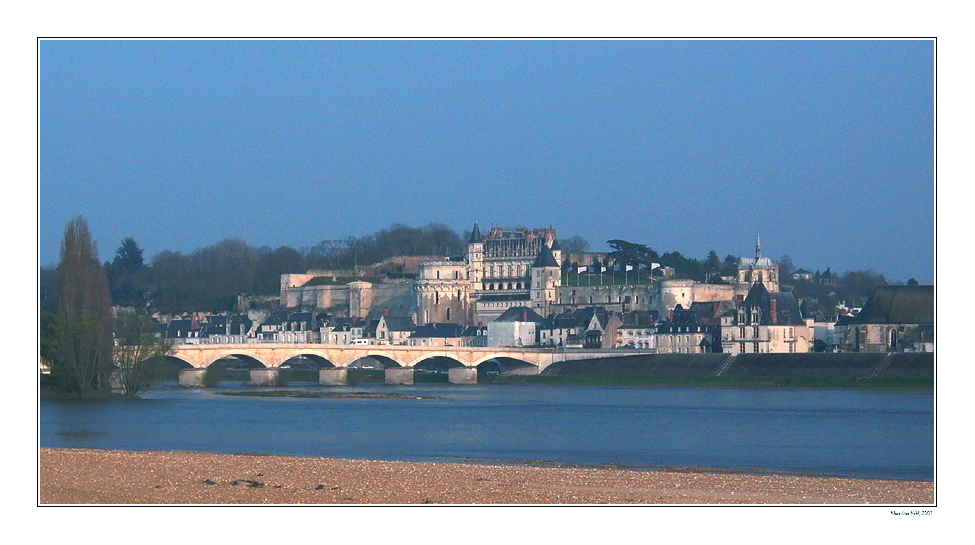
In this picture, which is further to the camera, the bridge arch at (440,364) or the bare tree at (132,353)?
the bridge arch at (440,364)

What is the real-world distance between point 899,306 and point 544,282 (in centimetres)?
3443

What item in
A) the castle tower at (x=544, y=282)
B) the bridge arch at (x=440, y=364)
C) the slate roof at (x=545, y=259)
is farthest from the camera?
the slate roof at (x=545, y=259)

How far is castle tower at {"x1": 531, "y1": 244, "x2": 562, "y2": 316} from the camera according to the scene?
92.8m

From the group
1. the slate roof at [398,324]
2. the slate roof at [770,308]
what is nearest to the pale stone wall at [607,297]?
the slate roof at [398,324]

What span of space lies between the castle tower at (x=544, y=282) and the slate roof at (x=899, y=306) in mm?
31404

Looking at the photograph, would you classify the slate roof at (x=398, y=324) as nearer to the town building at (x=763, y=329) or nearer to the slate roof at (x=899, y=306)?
the town building at (x=763, y=329)

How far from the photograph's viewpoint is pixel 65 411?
33.1 metres

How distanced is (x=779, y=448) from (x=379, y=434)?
7366 millimetres

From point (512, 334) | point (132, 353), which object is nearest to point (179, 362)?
point (132, 353)

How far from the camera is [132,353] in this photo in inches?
1604

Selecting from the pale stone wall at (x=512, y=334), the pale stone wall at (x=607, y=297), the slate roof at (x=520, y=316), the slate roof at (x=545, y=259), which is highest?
the slate roof at (x=545, y=259)

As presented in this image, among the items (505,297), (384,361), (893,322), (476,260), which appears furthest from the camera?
(476,260)

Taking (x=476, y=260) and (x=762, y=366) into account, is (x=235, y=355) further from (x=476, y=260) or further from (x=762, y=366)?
(x=476, y=260)

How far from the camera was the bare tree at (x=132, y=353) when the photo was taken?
40344 millimetres
